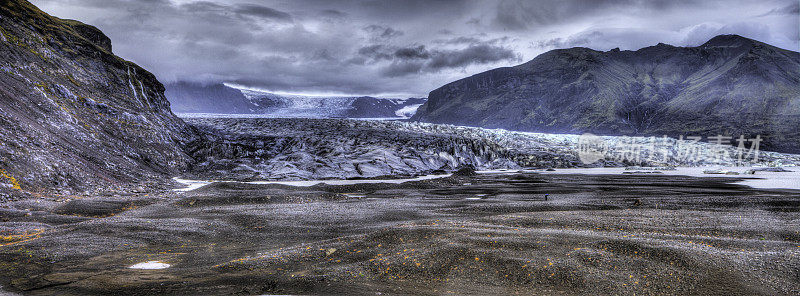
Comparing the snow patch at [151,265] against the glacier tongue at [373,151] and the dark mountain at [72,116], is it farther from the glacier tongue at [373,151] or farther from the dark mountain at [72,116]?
the glacier tongue at [373,151]

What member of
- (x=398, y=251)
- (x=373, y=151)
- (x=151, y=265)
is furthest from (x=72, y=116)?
(x=398, y=251)

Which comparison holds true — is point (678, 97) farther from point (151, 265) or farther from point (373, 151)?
point (151, 265)

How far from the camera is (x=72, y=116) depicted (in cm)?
2511

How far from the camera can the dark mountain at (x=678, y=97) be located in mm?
118188

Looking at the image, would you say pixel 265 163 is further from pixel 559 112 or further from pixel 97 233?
pixel 559 112

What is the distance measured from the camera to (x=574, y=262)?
7.41 metres

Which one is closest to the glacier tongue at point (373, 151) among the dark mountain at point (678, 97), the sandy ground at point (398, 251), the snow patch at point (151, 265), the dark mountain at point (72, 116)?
the dark mountain at point (72, 116)

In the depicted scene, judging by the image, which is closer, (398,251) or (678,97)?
(398,251)

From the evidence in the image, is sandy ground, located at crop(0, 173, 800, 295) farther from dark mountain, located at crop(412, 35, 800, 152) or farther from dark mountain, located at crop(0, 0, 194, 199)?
dark mountain, located at crop(412, 35, 800, 152)

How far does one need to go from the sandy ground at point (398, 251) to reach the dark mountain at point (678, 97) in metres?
124

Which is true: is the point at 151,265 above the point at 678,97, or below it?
below

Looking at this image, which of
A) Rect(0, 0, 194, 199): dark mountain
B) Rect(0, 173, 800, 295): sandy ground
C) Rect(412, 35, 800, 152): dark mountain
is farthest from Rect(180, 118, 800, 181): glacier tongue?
Rect(412, 35, 800, 152): dark mountain

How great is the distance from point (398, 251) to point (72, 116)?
2684 centimetres

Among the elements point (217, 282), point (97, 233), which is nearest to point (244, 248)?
point (217, 282)
